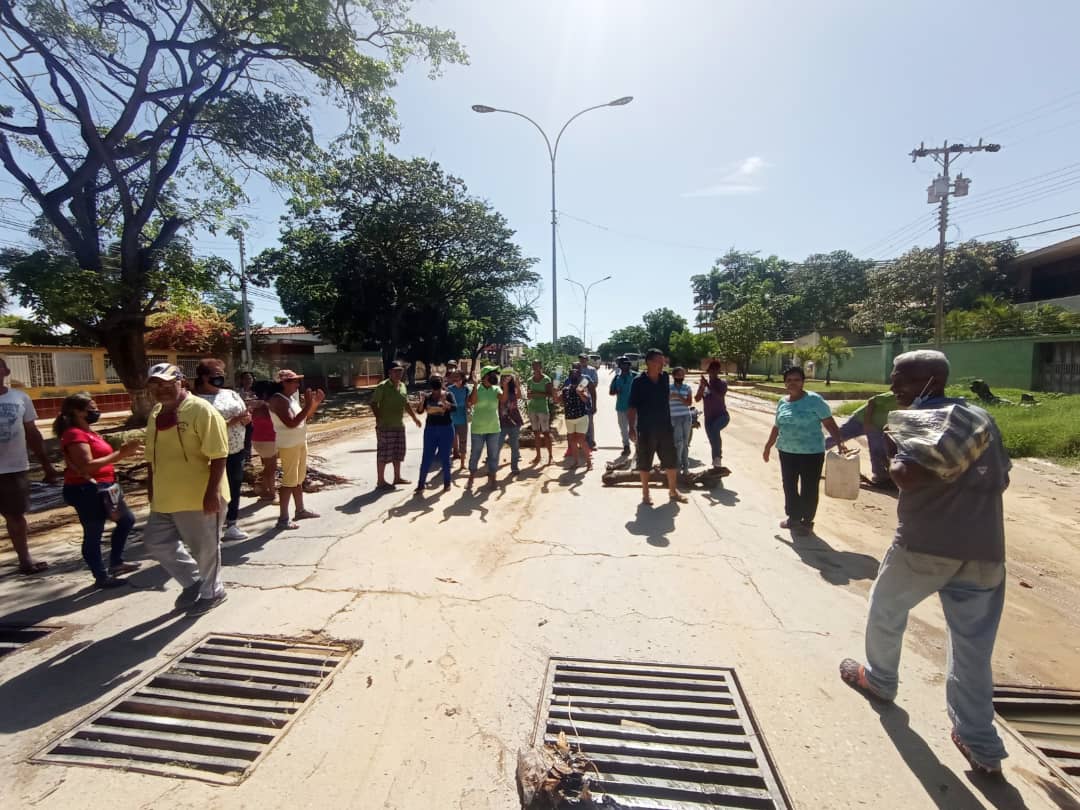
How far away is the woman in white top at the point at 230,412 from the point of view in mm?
4723

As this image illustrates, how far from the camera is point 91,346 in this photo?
18500 millimetres

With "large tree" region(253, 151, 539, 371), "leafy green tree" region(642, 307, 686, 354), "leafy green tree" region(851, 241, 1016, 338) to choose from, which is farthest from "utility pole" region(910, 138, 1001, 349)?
"leafy green tree" region(642, 307, 686, 354)

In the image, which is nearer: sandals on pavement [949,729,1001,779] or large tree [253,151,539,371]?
sandals on pavement [949,729,1001,779]

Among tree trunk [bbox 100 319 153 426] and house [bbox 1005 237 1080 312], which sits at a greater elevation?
house [bbox 1005 237 1080 312]

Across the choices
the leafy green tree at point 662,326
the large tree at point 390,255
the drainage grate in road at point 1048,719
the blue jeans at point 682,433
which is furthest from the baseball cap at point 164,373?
the leafy green tree at point 662,326

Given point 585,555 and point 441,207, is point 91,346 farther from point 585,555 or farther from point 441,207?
point 585,555

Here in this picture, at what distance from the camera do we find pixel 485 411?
6.89 meters

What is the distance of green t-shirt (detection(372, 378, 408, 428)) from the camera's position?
6566mm

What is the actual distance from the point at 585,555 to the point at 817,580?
1755 mm

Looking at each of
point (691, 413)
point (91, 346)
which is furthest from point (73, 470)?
point (91, 346)

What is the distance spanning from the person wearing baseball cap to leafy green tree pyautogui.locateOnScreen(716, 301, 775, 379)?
30.3 m

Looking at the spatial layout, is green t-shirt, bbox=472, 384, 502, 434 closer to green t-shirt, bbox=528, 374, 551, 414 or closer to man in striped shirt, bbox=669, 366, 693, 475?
green t-shirt, bbox=528, 374, 551, 414

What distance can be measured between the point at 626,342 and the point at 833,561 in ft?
293

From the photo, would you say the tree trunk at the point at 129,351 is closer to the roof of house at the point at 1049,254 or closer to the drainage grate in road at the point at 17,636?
the drainage grate in road at the point at 17,636
